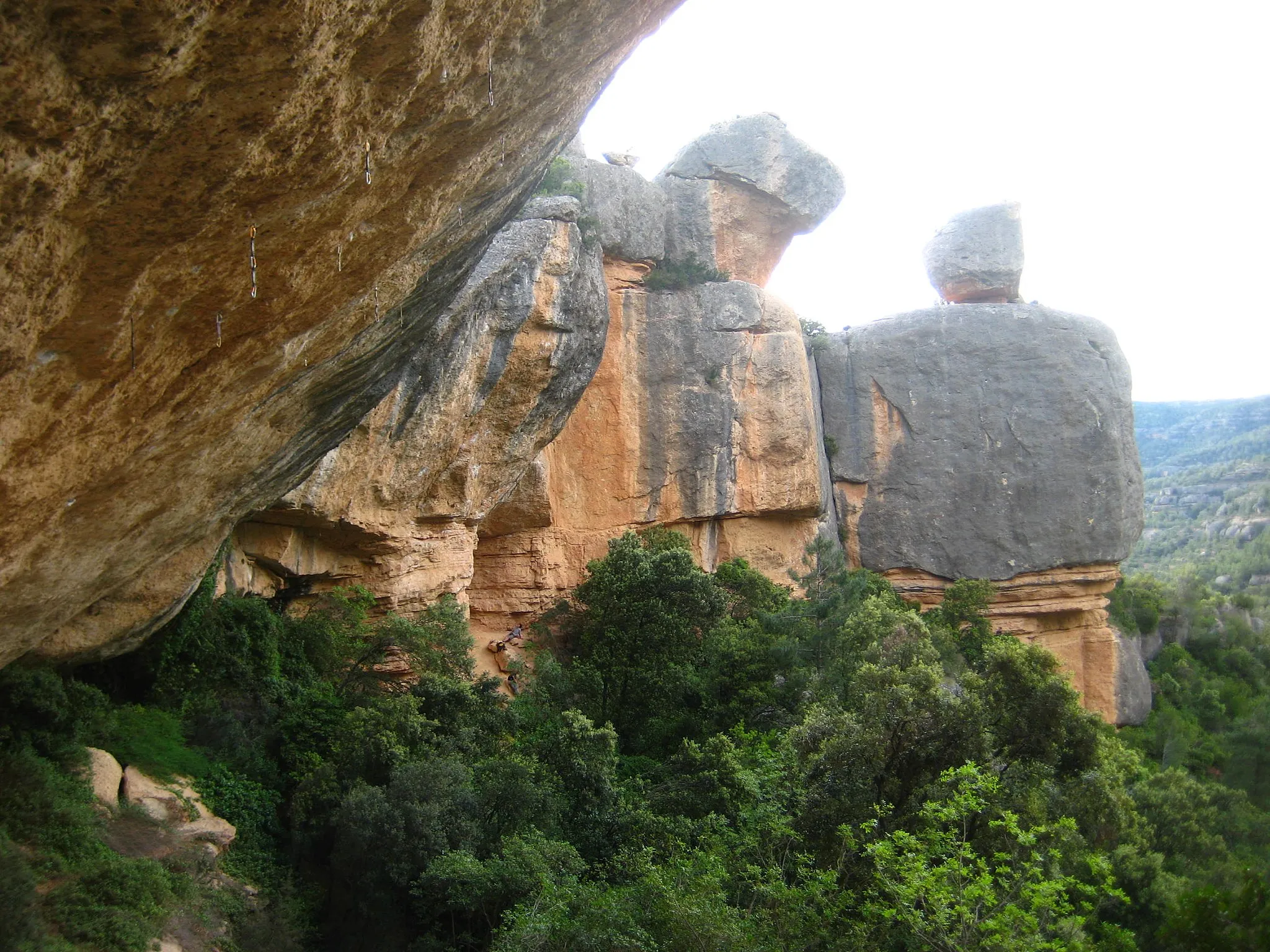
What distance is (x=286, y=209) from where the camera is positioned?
16.8 ft

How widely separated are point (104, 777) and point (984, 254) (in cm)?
2300

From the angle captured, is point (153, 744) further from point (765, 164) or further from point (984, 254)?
point (984, 254)

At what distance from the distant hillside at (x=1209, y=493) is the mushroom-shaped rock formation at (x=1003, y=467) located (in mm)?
13205

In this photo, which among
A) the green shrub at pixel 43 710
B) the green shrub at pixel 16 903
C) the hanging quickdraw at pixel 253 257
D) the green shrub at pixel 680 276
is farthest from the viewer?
the green shrub at pixel 680 276

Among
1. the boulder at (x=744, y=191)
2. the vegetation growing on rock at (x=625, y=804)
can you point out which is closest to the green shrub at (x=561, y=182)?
the boulder at (x=744, y=191)

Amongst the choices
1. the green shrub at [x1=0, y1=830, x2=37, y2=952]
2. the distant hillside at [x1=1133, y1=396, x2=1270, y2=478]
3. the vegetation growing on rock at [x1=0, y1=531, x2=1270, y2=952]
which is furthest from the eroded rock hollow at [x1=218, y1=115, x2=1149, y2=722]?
the distant hillside at [x1=1133, y1=396, x2=1270, y2=478]

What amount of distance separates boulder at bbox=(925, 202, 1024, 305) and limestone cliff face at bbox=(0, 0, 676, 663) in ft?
66.6

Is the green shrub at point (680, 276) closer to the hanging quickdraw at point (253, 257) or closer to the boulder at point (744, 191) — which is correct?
the boulder at point (744, 191)

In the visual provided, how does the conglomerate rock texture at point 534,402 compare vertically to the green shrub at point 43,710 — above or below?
above

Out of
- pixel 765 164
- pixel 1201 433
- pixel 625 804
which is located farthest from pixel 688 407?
pixel 1201 433

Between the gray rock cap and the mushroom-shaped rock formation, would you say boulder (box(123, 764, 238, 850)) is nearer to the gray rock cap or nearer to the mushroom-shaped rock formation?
the mushroom-shaped rock formation

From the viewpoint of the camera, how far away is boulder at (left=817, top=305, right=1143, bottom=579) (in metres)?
24.1

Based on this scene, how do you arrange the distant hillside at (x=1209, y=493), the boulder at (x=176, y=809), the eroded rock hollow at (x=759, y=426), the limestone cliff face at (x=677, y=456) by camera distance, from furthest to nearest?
the distant hillside at (x=1209, y=493)
the limestone cliff face at (x=677, y=456)
the eroded rock hollow at (x=759, y=426)
the boulder at (x=176, y=809)

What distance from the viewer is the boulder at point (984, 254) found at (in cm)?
2653
